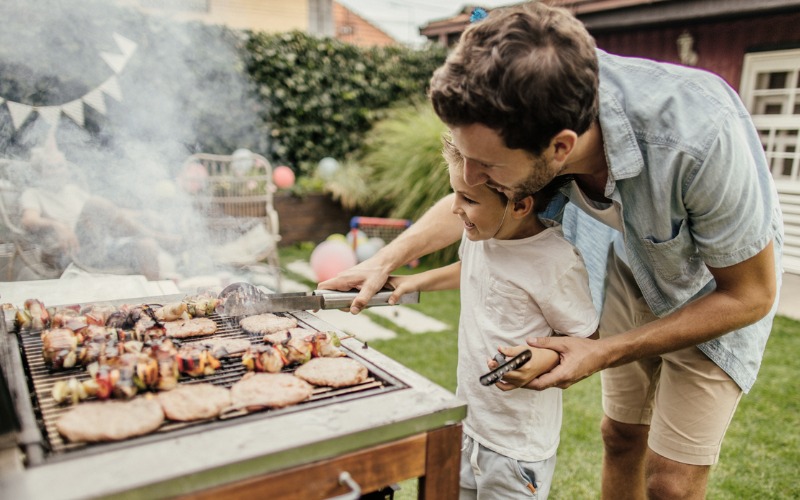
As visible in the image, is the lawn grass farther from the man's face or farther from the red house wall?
the red house wall

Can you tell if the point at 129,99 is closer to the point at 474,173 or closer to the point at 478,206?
the point at 478,206

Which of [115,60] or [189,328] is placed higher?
[115,60]

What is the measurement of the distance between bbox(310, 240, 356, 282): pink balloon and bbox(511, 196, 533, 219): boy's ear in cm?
438

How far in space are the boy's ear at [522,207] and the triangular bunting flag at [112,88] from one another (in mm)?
6896

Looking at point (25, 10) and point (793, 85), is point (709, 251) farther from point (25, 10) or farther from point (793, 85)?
point (793, 85)

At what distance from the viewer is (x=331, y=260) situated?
6.18 meters

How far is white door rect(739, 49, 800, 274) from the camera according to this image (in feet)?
23.0

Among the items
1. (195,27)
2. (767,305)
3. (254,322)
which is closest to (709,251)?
(767,305)

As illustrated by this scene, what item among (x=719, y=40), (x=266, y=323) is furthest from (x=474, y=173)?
(x=719, y=40)

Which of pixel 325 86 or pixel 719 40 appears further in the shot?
pixel 325 86

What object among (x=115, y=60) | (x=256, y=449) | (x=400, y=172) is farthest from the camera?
(x=400, y=172)

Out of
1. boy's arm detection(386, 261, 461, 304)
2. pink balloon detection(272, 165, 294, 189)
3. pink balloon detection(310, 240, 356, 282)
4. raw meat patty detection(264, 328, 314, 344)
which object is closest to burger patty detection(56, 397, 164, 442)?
raw meat patty detection(264, 328, 314, 344)

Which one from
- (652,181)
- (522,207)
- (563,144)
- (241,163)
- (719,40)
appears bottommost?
(241,163)

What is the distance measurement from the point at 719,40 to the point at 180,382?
28.5ft
